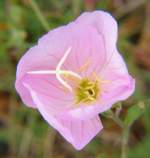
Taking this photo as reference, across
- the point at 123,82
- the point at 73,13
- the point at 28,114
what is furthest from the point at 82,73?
the point at 28,114

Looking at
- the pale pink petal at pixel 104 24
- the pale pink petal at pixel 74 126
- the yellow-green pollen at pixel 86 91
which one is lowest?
the yellow-green pollen at pixel 86 91

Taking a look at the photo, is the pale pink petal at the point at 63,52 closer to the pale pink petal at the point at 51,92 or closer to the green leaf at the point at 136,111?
the pale pink petal at the point at 51,92

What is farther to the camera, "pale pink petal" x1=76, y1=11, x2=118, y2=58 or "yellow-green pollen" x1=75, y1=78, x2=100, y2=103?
"yellow-green pollen" x1=75, y1=78, x2=100, y2=103

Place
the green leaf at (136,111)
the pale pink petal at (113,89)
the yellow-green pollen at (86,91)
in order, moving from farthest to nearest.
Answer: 1. the yellow-green pollen at (86,91)
2. the green leaf at (136,111)
3. the pale pink petal at (113,89)

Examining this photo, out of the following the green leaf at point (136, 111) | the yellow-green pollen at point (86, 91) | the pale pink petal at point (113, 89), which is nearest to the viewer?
the pale pink petal at point (113, 89)

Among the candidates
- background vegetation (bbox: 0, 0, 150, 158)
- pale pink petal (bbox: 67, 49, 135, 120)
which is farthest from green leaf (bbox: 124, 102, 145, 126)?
background vegetation (bbox: 0, 0, 150, 158)

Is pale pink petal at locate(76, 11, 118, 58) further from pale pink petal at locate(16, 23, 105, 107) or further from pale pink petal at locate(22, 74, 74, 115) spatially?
pale pink petal at locate(22, 74, 74, 115)

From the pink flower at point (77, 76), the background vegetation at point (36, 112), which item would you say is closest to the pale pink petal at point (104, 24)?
the pink flower at point (77, 76)
